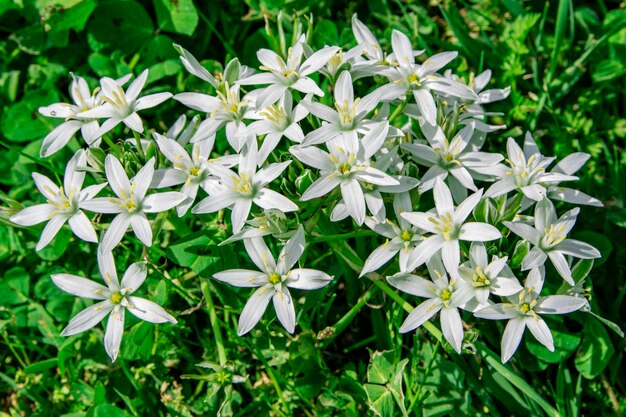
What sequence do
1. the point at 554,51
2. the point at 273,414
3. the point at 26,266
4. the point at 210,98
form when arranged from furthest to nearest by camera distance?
the point at 554,51, the point at 26,266, the point at 273,414, the point at 210,98

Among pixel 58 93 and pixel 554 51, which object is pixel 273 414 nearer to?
pixel 58 93

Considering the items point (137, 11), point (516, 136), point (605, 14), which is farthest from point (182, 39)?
point (605, 14)

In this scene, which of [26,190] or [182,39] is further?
[182,39]

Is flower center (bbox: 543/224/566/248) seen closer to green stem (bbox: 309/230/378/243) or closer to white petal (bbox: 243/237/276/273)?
green stem (bbox: 309/230/378/243)

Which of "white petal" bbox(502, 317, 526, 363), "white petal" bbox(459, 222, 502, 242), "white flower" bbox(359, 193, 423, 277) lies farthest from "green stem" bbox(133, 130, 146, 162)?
"white petal" bbox(502, 317, 526, 363)

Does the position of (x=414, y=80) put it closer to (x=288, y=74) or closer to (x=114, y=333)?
(x=288, y=74)

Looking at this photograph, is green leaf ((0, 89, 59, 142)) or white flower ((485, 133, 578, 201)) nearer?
white flower ((485, 133, 578, 201))

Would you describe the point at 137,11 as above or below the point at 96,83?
above
